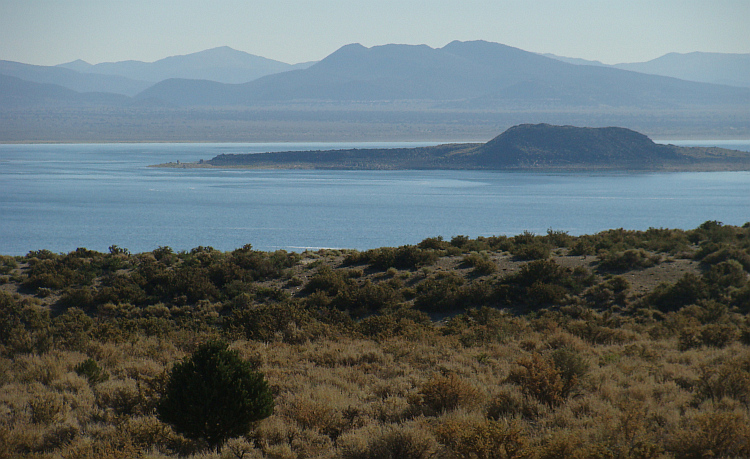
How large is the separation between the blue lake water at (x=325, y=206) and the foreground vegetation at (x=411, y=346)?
3325 centimetres

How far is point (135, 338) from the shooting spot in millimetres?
12828

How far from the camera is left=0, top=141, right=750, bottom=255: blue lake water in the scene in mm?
61719

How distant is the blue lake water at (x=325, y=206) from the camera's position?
61.7 metres

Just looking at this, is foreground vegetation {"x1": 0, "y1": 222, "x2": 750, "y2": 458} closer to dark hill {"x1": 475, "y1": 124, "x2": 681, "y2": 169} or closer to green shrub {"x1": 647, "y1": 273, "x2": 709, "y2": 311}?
green shrub {"x1": 647, "y1": 273, "x2": 709, "y2": 311}

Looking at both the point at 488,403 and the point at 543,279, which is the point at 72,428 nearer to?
the point at 488,403

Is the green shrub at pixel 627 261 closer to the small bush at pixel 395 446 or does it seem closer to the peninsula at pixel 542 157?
the small bush at pixel 395 446

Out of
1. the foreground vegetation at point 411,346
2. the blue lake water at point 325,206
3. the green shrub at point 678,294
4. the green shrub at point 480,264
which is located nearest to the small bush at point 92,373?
the foreground vegetation at point 411,346

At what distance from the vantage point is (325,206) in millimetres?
86938

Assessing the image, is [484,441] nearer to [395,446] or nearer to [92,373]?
[395,446]

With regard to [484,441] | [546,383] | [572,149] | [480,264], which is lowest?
[480,264]

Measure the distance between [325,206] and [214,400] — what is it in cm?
8053

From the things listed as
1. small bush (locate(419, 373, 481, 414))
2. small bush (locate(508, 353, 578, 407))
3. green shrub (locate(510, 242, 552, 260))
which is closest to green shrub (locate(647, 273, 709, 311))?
green shrub (locate(510, 242, 552, 260))

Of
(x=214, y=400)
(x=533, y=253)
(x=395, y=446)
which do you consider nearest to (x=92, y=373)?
(x=214, y=400)

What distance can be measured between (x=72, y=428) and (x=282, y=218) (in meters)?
67.9
